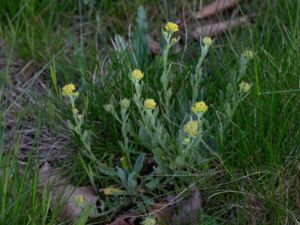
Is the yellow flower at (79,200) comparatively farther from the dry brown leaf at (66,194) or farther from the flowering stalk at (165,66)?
the flowering stalk at (165,66)

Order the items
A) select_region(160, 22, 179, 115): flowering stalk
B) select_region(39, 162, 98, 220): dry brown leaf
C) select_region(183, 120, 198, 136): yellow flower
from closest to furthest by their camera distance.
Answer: select_region(183, 120, 198, 136): yellow flower → select_region(39, 162, 98, 220): dry brown leaf → select_region(160, 22, 179, 115): flowering stalk

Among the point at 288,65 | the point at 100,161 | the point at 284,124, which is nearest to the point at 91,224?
the point at 100,161

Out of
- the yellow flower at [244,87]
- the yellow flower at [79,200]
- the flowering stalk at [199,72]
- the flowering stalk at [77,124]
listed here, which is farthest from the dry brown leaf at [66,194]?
the yellow flower at [244,87]

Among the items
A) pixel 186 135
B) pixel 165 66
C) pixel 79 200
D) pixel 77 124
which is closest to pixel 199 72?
pixel 165 66

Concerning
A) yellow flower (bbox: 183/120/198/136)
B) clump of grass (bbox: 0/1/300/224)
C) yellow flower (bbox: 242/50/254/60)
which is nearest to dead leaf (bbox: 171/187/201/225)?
clump of grass (bbox: 0/1/300/224)

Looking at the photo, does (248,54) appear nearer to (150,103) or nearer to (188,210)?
(150,103)

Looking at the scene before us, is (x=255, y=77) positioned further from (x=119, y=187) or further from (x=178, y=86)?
(x=119, y=187)

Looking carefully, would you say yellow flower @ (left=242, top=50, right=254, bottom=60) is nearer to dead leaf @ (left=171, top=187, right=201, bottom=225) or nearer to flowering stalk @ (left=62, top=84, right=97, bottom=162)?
dead leaf @ (left=171, top=187, right=201, bottom=225)

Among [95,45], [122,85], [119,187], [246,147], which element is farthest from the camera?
[95,45]
